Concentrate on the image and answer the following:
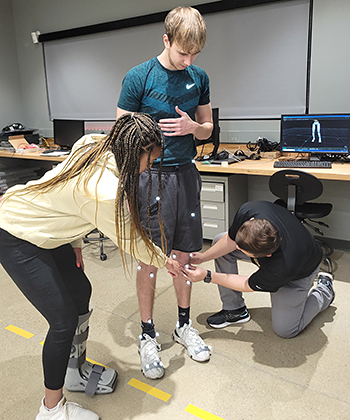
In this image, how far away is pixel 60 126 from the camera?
4.80m

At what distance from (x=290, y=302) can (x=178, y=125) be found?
1.16 meters

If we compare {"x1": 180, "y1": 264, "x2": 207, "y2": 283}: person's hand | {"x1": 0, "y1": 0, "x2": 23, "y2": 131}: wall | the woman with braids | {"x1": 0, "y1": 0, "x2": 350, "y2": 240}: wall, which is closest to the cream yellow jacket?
the woman with braids

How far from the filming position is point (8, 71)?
5.43 meters

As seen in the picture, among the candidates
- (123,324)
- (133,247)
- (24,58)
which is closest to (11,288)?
(123,324)

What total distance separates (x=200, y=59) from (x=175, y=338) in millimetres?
2994

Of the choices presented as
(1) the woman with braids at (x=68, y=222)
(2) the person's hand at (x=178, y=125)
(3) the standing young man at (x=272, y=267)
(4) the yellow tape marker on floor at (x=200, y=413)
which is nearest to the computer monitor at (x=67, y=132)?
(3) the standing young man at (x=272, y=267)

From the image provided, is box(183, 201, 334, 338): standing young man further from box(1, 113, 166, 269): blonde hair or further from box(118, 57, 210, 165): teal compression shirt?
box(1, 113, 166, 269): blonde hair

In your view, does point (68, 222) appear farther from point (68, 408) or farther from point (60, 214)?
point (68, 408)

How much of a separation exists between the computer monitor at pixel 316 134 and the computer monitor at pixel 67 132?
246cm

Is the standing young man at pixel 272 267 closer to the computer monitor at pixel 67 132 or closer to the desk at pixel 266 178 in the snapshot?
the desk at pixel 266 178

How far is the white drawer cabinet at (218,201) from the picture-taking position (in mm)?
3357

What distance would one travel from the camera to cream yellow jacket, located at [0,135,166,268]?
46.9 inches

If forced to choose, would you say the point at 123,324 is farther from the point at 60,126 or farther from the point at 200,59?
the point at 60,126

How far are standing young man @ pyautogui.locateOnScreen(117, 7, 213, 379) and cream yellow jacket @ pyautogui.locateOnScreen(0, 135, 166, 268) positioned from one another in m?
0.39
